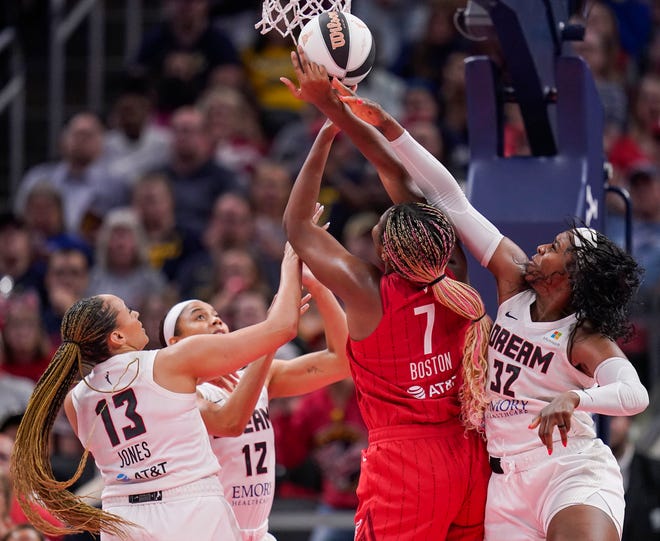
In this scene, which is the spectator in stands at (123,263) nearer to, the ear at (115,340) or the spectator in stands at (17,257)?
the spectator in stands at (17,257)

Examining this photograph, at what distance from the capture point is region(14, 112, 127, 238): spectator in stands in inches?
418

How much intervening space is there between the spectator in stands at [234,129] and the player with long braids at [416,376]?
566 cm

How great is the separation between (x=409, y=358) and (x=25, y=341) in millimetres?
4707

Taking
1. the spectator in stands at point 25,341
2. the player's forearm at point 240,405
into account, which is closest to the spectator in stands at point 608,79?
the spectator in stands at point 25,341

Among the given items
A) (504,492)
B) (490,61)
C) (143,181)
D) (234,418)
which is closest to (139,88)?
(143,181)

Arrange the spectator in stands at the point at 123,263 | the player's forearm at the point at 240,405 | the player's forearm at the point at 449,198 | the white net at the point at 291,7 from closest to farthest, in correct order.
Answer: the player's forearm at the point at 449,198, the player's forearm at the point at 240,405, the white net at the point at 291,7, the spectator in stands at the point at 123,263

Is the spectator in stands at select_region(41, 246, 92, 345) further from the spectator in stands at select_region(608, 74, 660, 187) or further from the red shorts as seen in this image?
the red shorts

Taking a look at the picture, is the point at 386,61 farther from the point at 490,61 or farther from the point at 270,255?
the point at 490,61

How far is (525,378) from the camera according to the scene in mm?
4871

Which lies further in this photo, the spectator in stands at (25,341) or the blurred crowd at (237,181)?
the spectator in stands at (25,341)

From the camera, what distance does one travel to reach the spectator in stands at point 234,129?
1077 centimetres

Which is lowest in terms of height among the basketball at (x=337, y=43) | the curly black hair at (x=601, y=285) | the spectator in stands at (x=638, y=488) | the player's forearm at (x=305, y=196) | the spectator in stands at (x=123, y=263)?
the spectator in stands at (x=638, y=488)

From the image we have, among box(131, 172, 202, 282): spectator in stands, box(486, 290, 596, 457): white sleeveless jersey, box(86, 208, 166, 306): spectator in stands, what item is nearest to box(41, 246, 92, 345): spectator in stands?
box(86, 208, 166, 306): spectator in stands

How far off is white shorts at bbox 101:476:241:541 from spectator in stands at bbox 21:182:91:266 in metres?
5.27
